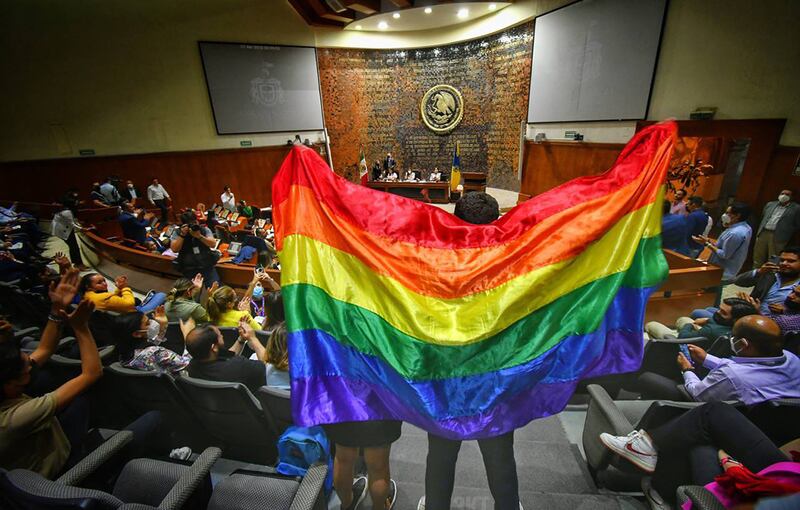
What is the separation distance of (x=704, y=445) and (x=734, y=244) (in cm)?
378

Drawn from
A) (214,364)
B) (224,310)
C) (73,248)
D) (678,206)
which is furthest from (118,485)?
(678,206)

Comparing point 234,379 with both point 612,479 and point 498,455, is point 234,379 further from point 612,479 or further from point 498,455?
point 612,479

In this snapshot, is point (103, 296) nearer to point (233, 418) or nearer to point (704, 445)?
point (233, 418)

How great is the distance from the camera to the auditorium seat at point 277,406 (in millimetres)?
1888

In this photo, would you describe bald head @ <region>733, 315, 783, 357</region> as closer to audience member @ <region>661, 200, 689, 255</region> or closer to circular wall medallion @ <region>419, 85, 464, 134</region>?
audience member @ <region>661, 200, 689, 255</region>

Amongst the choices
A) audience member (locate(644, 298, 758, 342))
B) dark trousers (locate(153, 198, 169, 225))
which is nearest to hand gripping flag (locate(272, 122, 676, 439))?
audience member (locate(644, 298, 758, 342))

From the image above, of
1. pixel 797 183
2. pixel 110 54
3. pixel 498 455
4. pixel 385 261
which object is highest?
pixel 110 54

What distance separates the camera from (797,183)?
500cm

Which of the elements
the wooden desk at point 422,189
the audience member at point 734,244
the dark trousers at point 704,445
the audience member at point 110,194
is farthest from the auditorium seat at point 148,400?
the wooden desk at point 422,189

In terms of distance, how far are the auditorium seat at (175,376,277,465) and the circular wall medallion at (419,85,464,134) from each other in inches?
471

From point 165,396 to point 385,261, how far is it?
5.62 feet

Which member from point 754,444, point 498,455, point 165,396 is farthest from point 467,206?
point 165,396

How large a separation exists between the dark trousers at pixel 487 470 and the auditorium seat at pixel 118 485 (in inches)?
38.3

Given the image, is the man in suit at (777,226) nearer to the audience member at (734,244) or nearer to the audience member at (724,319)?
the audience member at (734,244)
